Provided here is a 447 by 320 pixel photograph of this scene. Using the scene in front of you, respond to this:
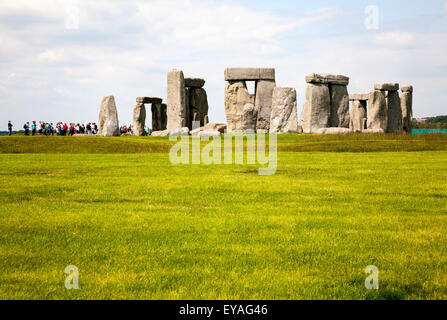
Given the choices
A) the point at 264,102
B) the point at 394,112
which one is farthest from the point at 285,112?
the point at 394,112

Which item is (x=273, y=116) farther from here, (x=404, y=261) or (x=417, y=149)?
(x=404, y=261)

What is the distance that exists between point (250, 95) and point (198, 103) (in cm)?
530

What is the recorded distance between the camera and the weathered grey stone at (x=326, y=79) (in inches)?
1171

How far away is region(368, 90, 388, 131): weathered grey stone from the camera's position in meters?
32.0

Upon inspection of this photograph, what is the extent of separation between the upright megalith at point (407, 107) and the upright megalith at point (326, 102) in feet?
27.1

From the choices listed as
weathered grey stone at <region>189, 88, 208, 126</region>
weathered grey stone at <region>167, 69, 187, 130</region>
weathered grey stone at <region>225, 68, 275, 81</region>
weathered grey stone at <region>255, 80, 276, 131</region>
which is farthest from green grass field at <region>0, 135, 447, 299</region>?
weathered grey stone at <region>189, 88, 208, 126</region>

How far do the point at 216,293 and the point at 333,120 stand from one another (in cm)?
2798

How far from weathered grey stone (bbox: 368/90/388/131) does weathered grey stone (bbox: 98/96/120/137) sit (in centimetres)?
1652

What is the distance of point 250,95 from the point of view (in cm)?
3288

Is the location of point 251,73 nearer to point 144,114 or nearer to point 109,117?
point 109,117

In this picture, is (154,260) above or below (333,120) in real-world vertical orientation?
below

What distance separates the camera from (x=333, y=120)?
3108 centimetres

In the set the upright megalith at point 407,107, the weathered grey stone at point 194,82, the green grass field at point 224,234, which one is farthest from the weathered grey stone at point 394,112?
the green grass field at point 224,234

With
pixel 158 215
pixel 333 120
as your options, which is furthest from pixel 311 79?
pixel 158 215
